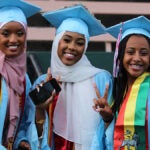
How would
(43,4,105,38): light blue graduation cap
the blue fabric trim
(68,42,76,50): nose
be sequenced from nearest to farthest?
the blue fabric trim
(68,42,76,50): nose
(43,4,105,38): light blue graduation cap

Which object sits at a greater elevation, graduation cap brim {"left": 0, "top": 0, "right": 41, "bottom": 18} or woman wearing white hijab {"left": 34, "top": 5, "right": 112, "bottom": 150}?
graduation cap brim {"left": 0, "top": 0, "right": 41, "bottom": 18}

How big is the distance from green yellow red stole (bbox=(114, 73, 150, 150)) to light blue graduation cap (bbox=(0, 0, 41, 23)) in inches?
45.2

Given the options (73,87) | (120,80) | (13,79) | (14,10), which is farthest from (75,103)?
(14,10)

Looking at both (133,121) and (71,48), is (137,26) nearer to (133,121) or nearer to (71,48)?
(71,48)

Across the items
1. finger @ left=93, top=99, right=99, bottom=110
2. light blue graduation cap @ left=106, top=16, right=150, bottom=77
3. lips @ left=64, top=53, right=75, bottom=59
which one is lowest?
finger @ left=93, top=99, right=99, bottom=110

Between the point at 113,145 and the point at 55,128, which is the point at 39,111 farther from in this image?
the point at 113,145

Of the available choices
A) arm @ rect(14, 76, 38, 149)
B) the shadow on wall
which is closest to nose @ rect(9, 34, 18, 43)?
arm @ rect(14, 76, 38, 149)

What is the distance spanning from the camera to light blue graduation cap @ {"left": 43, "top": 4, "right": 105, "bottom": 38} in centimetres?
446

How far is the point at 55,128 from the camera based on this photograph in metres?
4.34

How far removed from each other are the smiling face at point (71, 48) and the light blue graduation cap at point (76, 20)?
0.06 meters

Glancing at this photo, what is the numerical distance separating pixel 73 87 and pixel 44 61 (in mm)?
4787

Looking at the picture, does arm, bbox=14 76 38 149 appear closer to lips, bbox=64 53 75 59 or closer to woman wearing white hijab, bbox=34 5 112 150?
woman wearing white hijab, bbox=34 5 112 150

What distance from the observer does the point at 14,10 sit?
13.6 feet

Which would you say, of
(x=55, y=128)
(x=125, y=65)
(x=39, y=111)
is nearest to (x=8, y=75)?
(x=39, y=111)
